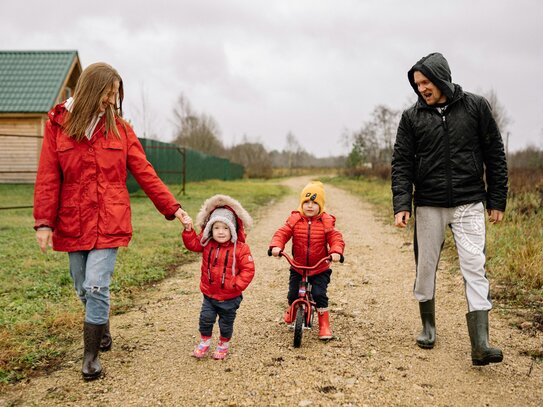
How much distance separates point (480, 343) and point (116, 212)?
8.68 feet

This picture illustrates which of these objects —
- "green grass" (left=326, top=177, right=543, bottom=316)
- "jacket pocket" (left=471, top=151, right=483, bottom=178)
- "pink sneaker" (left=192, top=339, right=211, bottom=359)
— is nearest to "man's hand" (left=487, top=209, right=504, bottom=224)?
"jacket pocket" (left=471, top=151, right=483, bottom=178)

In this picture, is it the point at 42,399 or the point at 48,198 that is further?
the point at 48,198

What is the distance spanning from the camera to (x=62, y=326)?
167 inches

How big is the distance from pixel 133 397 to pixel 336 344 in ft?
5.42

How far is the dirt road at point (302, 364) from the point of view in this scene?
300 centimetres

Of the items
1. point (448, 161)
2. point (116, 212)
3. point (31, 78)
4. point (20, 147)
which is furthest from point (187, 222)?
point (31, 78)

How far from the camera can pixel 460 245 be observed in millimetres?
3521

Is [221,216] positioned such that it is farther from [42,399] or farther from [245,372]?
[42,399]

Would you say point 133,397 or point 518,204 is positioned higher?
point 518,204

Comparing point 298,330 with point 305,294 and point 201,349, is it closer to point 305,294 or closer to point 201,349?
point 305,294

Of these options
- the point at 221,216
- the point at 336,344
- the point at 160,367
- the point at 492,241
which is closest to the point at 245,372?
the point at 160,367

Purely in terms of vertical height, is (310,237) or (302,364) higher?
(310,237)

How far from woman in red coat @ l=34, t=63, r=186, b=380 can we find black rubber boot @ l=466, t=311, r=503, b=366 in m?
2.51

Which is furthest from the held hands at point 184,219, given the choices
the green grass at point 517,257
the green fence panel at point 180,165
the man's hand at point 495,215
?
the green fence panel at point 180,165
